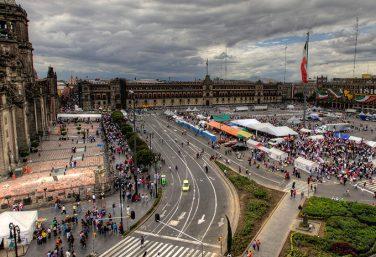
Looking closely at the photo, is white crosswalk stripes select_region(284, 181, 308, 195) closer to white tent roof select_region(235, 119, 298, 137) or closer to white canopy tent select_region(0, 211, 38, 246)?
white canopy tent select_region(0, 211, 38, 246)

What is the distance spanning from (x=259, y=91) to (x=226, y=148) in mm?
126962

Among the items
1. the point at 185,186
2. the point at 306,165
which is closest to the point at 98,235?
the point at 185,186

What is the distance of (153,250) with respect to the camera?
25953mm

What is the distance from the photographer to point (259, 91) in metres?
183

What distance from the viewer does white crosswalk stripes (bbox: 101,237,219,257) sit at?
83.0 feet

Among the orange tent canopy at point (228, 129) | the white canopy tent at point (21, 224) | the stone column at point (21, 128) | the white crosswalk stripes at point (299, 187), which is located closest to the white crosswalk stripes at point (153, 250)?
the white canopy tent at point (21, 224)

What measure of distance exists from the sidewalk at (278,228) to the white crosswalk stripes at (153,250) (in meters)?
4.13

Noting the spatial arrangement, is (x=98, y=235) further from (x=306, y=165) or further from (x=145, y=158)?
(x=306, y=165)

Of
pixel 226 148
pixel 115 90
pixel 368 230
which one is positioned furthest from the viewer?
pixel 115 90

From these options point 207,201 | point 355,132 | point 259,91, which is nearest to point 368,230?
point 207,201

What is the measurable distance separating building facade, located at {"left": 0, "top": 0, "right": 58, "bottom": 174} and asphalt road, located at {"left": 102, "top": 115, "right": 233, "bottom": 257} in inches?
894

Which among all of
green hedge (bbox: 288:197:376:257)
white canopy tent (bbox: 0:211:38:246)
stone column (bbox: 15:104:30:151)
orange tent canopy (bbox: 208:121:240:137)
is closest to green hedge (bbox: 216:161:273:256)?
green hedge (bbox: 288:197:376:257)

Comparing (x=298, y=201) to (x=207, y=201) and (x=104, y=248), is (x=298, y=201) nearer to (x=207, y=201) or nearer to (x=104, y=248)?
(x=207, y=201)

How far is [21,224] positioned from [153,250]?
11.0 meters
